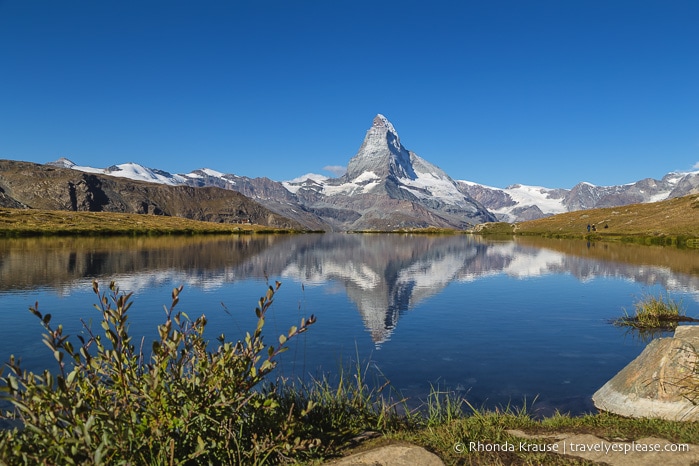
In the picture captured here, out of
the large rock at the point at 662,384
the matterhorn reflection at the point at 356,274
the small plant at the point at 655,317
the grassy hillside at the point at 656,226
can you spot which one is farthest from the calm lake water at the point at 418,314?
the grassy hillside at the point at 656,226

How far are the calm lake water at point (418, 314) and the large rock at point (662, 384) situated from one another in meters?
1.65

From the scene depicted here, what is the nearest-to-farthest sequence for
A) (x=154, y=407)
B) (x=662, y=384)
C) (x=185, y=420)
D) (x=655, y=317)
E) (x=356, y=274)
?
(x=185, y=420) < (x=154, y=407) < (x=662, y=384) < (x=655, y=317) < (x=356, y=274)

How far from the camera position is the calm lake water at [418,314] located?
2020 cm

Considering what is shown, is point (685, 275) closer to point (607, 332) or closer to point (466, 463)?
point (607, 332)

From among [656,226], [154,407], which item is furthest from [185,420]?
[656,226]

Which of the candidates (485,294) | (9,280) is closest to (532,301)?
(485,294)

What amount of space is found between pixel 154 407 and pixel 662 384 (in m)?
14.1

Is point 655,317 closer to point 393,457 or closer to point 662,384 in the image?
point 662,384

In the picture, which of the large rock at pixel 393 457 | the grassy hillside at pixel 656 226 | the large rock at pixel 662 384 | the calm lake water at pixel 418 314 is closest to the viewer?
the large rock at pixel 393 457

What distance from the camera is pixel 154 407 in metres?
7.50

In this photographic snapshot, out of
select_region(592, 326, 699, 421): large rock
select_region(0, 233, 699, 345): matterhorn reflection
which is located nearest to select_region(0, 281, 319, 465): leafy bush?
select_region(592, 326, 699, 421): large rock

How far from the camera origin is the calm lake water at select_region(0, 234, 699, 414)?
20.2 m

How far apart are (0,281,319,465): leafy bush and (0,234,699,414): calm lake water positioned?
7.45 feet

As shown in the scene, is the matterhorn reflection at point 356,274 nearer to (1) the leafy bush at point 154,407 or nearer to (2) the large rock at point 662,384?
(2) the large rock at point 662,384
